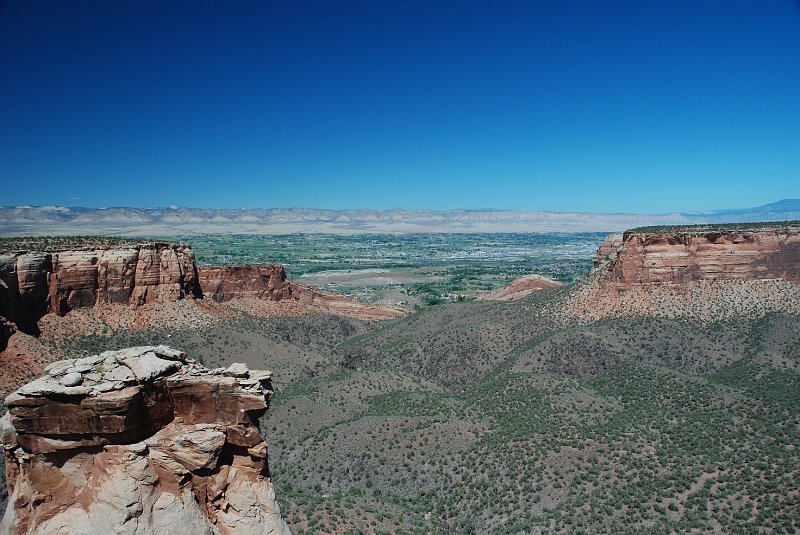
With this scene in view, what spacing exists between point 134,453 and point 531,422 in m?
25.3

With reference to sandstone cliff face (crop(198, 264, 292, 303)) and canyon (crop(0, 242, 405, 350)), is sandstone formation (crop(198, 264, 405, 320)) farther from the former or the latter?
canyon (crop(0, 242, 405, 350))

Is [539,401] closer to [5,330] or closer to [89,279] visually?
[5,330]

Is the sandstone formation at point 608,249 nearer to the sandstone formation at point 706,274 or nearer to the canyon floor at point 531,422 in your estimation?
the sandstone formation at point 706,274

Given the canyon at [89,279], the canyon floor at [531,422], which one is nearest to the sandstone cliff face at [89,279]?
the canyon at [89,279]

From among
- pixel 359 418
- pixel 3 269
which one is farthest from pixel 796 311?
pixel 3 269

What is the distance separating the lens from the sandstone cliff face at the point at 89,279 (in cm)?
3966

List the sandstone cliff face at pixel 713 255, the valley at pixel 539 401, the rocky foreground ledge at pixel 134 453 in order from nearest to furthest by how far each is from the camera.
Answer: the rocky foreground ledge at pixel 134 453, the valley at pixel 539 401, the sandstone cliff face at pixel 713 255

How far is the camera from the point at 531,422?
3234 cm

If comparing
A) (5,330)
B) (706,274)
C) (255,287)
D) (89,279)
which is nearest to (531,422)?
(706,274)

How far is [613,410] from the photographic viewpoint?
3438cm

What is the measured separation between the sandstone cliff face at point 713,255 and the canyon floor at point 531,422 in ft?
16.2

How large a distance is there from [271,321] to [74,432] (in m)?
49.2

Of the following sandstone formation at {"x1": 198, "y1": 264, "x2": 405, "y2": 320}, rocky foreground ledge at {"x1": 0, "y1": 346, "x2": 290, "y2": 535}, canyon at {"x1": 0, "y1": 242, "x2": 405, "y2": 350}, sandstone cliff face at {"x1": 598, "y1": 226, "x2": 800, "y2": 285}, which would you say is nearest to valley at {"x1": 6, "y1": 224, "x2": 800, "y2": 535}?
sandstone cliff face at {"x1": 598, "y1": 226, "x2": 800, "y2": 285}

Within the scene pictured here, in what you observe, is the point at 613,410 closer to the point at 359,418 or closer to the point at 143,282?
the point at 359,418
